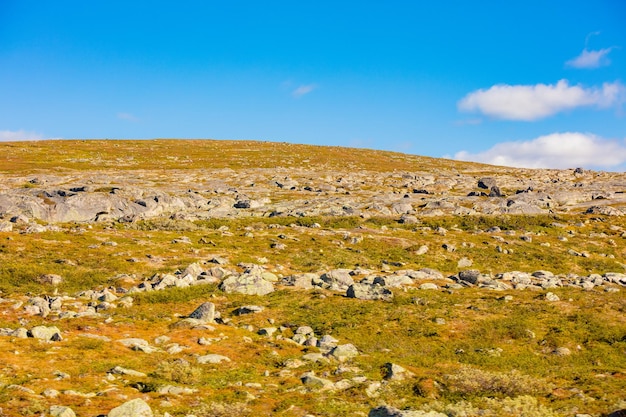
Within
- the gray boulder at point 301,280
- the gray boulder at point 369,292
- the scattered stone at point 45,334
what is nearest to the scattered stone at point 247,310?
the gray boulder at point 301,280

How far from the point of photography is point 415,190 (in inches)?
3022

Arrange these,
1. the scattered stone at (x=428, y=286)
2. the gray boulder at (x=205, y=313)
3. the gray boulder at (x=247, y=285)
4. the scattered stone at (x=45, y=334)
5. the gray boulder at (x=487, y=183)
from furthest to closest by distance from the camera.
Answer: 1. the gray boulder at (x=487, y=183)
2. the scattered stone at (x=428, y=286)
3. the gray boulder at (x=247, y=285)
4. the gray boulder at (x=205, y=313)
5. the scattered stone at (x=45, y=334)

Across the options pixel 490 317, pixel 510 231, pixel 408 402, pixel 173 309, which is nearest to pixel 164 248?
pixel 173 309

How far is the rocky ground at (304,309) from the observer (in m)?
13.5

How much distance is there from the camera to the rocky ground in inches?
533

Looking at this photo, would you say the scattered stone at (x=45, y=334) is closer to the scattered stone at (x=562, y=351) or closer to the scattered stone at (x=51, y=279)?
the scattered stone at (x=51, y=279)

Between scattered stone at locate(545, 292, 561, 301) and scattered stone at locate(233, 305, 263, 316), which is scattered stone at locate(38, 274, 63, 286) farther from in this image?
scattered stone at locate(545, 292, 561, 301)

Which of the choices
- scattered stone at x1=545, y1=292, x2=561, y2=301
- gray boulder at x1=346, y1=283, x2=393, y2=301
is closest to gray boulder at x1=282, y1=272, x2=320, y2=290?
gray boulder at x1=346, y1=283, x2=393, y2=301

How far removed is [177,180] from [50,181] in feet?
61.4

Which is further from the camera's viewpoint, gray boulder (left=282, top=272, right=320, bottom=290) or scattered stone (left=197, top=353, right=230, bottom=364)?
gray boulder (left=282, top=272, right=320, bottom=290)

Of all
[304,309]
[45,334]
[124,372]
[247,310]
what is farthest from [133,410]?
[304,309]

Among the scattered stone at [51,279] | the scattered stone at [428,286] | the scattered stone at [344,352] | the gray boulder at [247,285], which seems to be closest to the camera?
the scattered stone at [344,352]

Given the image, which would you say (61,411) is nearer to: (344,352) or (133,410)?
(133,410)

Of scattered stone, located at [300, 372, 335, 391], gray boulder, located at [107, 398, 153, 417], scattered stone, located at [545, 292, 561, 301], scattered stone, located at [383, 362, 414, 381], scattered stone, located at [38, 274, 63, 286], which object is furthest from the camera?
scattered stone, located at [38, 274, 63, 286]
